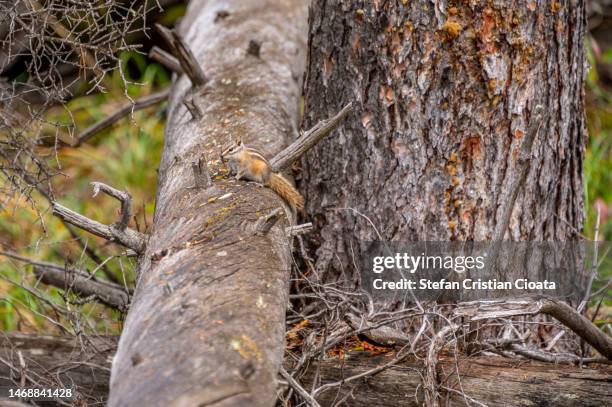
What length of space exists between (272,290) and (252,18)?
2.43 m

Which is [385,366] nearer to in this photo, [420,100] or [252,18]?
[420,100]

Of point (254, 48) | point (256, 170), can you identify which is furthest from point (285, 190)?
point (254, 48)

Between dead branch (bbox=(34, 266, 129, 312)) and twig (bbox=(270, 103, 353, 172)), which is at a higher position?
twig (bbox=(270, 103, 353, 172))

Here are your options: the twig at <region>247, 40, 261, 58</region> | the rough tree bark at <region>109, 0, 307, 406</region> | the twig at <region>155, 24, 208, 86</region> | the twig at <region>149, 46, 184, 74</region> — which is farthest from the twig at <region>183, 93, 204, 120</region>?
the twig at <region>247, 40, 261, 58</region>

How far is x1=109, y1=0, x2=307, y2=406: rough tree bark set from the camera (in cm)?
179

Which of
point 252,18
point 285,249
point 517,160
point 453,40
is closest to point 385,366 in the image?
point 285,249

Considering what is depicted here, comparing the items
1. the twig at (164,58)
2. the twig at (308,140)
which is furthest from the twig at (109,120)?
the twig at (308,140)

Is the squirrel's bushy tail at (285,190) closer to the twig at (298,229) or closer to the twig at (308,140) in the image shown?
the twig at (308,140)

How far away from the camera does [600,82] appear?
676cm

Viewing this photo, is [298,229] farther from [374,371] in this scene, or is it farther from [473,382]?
[473,382]

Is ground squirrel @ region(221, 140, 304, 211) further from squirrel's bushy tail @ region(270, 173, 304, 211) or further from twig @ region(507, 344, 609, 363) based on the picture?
twig @ region(507, 344, 609, 363)

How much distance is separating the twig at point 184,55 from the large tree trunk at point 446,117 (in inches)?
26.4

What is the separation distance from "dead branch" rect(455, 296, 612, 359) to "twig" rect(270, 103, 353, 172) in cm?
80

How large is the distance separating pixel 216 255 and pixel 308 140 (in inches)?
28.2
